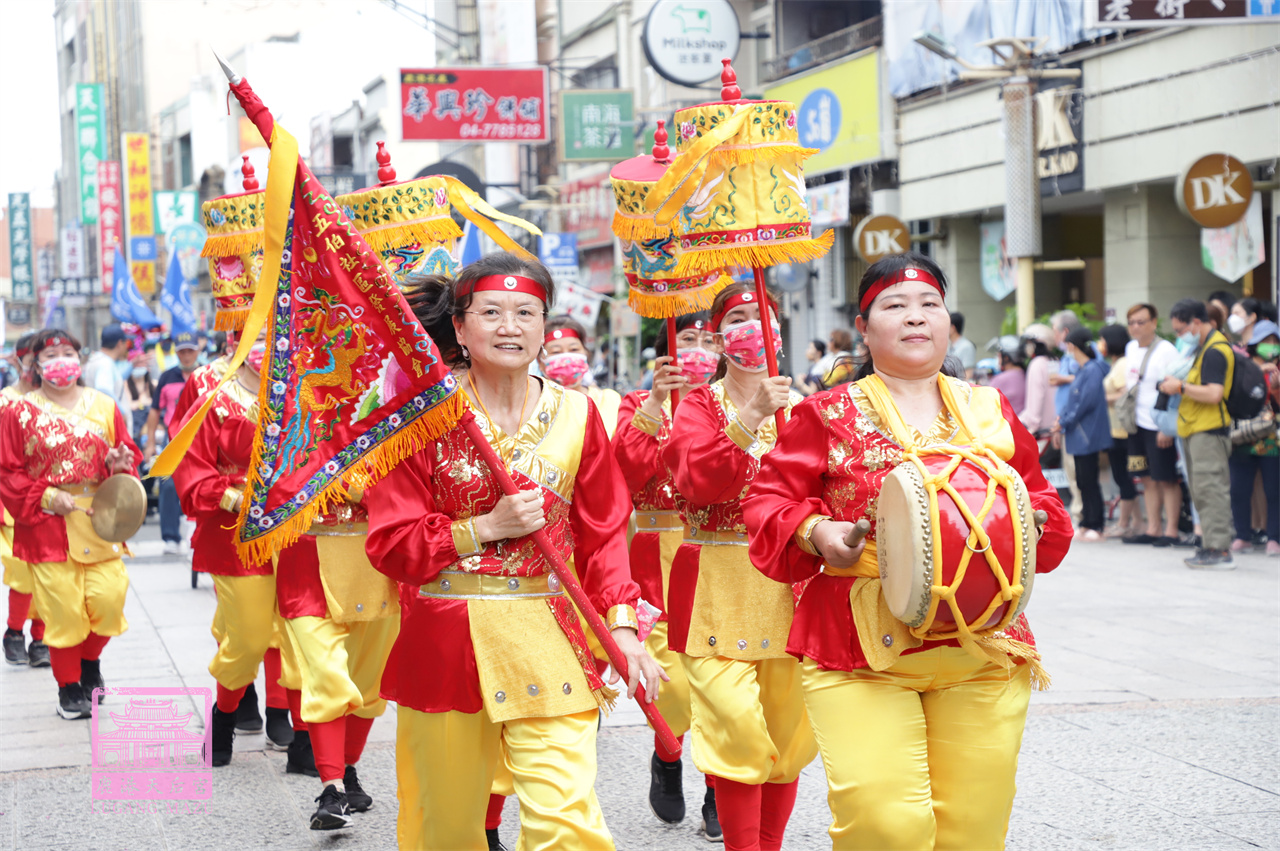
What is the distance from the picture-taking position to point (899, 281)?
3592 mm

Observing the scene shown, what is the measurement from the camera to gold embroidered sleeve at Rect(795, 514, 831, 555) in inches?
138

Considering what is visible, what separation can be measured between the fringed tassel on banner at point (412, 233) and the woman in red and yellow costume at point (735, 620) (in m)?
1.35

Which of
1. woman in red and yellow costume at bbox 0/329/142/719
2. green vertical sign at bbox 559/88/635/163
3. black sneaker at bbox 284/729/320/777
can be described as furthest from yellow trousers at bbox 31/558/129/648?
green vertical sign at bbox 559/88/635/163

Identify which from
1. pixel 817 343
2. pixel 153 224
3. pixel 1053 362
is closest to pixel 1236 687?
pixel 1053 362

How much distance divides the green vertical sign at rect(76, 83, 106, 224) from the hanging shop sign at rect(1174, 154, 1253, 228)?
49.5 m

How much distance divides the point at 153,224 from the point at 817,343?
39936mm

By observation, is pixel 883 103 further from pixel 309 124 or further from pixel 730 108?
pixel 309 124

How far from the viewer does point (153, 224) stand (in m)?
51.5

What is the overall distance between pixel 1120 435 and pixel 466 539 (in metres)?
9.79

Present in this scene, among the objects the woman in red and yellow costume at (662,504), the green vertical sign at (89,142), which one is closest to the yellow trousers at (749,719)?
the woman in red and yellow costume at (662,504)

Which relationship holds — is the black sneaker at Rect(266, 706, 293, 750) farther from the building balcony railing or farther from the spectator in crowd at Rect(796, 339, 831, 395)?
the building balcony railing

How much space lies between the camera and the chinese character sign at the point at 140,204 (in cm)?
4944

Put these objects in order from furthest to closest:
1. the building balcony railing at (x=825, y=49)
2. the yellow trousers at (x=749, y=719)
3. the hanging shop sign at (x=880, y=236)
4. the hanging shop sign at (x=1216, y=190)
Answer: the building balcony railing at (x=825, y=49)
the hanging shop sign at (x=880, y=236)
the hanging shop sign at (x=1216, y=190)
the yellow trousers at (x=749, y=719)

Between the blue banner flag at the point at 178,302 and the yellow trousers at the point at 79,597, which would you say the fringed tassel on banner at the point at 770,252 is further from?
the blue banner flag at the point at 178,302
